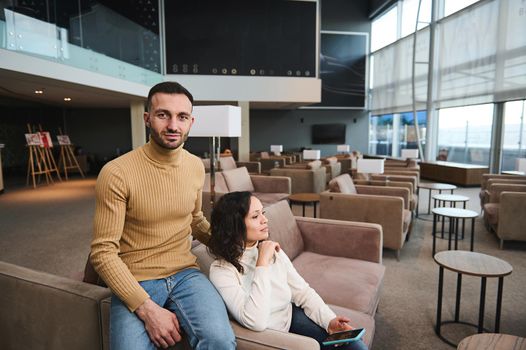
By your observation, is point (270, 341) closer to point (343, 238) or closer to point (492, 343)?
point (492, 343)

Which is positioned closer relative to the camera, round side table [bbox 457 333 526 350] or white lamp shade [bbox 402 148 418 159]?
round side table [bbox 457 333 526 350]

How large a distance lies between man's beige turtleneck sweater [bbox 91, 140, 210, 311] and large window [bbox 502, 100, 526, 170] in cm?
848

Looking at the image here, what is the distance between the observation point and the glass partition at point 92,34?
5.47 m

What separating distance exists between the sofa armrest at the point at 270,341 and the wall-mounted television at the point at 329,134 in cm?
1437

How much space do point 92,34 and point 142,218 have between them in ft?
24.9

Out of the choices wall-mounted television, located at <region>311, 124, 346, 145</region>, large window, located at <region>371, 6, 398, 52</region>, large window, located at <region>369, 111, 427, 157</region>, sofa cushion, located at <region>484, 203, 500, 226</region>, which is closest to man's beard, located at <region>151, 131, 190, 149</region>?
sofa cushion, located at <region>484, 203, 500, 226</region>

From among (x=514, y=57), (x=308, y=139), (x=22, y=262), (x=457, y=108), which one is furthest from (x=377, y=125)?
(x=22, y=262)

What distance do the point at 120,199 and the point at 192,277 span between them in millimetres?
389

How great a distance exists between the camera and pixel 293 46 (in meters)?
10.7

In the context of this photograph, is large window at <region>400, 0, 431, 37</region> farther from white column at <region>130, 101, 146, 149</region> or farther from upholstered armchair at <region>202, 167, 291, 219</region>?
white column at <region>130, 101, 146, 149</region>

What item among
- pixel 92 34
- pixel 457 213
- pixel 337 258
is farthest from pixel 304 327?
pixel 92 34

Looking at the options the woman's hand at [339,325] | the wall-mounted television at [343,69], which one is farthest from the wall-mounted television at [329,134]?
the woman's hand at [339,325]

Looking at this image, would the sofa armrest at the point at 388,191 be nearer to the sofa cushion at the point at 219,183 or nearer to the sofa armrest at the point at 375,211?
the sofa armrest at the point at 375,211

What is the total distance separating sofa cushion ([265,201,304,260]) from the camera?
2.33 m
